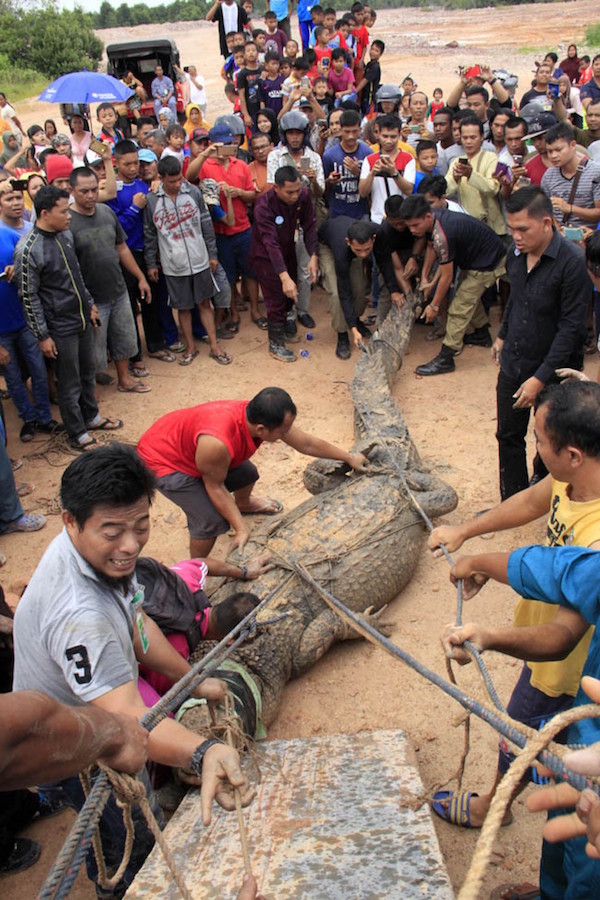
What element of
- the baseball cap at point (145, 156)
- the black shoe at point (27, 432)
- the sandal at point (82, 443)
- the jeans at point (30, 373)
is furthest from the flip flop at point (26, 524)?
the baseball cap at point (145, 156)

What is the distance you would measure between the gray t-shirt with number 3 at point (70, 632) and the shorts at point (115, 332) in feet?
12.4

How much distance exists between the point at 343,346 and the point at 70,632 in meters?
4.86

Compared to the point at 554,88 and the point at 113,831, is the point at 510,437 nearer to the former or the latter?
the point at 113,831

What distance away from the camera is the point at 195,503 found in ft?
12.5

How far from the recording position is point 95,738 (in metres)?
1.36

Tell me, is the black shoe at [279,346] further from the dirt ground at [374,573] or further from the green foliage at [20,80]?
the green foliage at [20,80]

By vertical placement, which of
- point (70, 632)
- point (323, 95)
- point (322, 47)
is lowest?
point (70, 632)

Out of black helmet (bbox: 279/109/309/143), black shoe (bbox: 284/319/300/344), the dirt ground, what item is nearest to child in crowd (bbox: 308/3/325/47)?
black helmet (bbox: 279/109/309/143)

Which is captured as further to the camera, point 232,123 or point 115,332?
point 232,123

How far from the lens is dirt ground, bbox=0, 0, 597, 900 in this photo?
9.12 ft

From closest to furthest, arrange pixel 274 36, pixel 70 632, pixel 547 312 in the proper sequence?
pixel 70 632 < pixel 547 312 < pixel 274 36

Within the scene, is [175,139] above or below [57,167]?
above

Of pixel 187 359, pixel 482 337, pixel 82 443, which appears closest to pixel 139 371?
pixel 187 359

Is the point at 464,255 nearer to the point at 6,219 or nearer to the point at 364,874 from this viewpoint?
the point at 6,219
